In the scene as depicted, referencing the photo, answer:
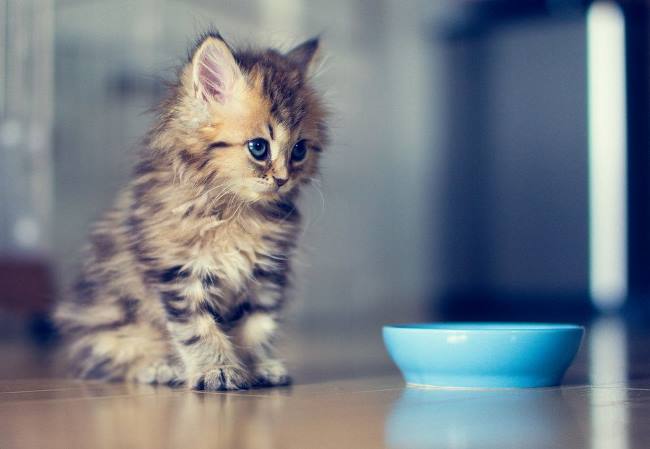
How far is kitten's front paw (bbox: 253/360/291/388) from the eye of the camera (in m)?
1.76

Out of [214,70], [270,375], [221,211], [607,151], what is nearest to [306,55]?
[214,70]

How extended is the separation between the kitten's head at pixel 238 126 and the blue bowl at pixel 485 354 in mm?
365

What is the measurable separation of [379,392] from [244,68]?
0.63 metres

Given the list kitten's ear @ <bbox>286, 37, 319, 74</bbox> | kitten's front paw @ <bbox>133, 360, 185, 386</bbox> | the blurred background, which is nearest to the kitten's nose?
kitten's ear @ <bbox>286, 37, 319, 74</bbox>

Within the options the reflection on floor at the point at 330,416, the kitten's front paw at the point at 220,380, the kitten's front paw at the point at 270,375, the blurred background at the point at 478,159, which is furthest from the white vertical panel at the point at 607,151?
the kitten's front paw at the point at 220,380

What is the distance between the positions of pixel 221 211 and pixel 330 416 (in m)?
0.51

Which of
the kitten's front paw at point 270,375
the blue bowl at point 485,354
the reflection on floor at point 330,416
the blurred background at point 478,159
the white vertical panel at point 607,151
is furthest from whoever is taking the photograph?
the white vertical panel at point 607,151

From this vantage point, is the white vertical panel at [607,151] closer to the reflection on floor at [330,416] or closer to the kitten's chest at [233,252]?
the reflection on floor at [330,416]

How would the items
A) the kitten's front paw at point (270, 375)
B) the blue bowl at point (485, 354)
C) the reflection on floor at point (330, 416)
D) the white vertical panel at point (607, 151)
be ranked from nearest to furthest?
the reflection on floor at point (330, 416) < the blue bowl at point (485, 354) < the kitten's front paw at point (270, 375) < the white vertical panel at point (607, 151)

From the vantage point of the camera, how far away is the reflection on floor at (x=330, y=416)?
1.11 m

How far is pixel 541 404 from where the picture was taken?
1.45m

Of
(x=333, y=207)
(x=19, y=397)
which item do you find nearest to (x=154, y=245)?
(x=19, y=397)

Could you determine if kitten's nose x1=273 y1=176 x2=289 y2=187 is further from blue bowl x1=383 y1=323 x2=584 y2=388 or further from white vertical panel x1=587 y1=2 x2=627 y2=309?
white vertical panel x1=587 y1=2 x2=627 y2=309

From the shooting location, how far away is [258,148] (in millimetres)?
1649
